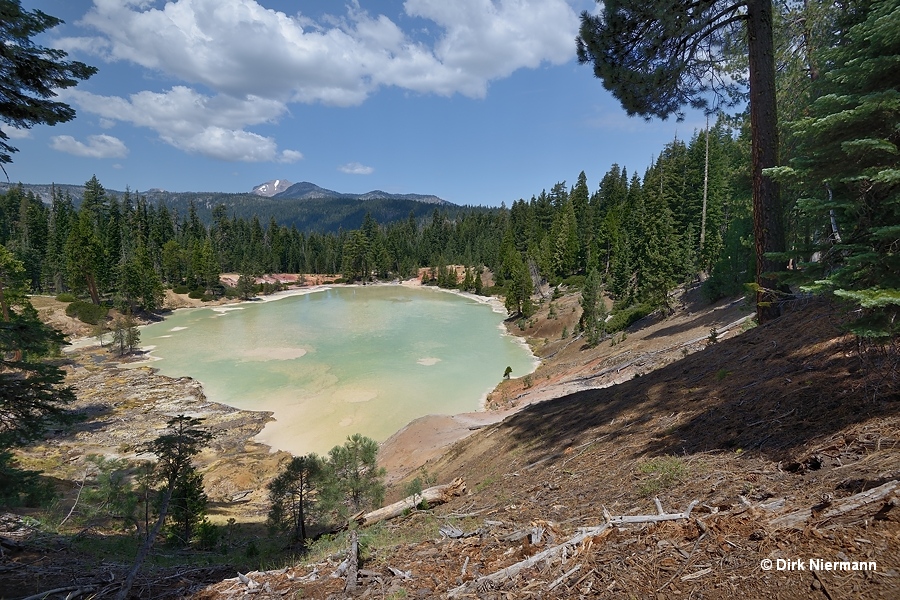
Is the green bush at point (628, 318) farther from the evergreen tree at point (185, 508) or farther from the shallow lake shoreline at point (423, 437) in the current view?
the evergreen tree at point (185, 508)

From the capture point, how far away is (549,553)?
346 cm

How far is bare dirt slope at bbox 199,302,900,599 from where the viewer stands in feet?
8.91

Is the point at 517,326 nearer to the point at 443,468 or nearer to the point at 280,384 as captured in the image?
the point at 280,384

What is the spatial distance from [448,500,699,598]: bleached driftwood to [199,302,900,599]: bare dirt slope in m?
0.02

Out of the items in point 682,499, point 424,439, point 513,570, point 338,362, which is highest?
point 682,499

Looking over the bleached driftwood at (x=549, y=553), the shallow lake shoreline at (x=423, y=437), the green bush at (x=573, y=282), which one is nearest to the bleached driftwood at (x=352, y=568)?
the bleached driftwood at (x=549, y=553)

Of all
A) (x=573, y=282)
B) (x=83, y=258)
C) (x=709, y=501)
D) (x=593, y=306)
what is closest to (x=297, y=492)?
(x=709, y=501)

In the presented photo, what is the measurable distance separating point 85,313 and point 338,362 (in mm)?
31802

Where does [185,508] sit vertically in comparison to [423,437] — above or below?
above

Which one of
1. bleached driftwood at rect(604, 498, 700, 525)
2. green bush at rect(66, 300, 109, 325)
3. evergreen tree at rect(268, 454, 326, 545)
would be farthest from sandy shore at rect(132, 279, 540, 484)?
green bush at rect(66, 300, 109, 325)

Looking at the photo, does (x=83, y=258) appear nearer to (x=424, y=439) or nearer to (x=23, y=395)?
(x=424, y=439)

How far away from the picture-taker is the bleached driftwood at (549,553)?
11.1 feet

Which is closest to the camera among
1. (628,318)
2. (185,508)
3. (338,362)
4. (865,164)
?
(865,164)

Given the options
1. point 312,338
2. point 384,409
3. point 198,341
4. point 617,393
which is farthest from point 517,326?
point 617,393
